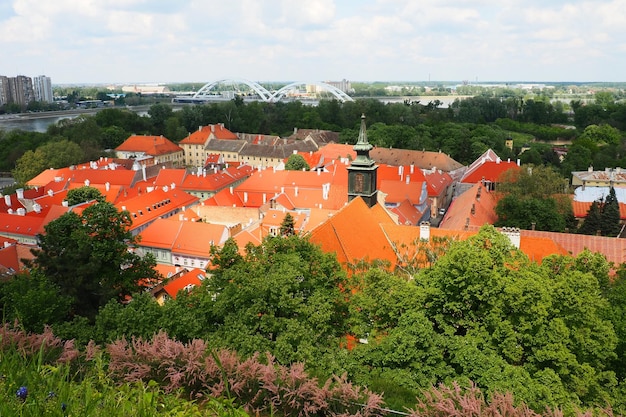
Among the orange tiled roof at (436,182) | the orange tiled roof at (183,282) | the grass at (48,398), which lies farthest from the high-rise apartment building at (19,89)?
the grass at (48,398)

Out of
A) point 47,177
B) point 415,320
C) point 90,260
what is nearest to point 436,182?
point 90,260

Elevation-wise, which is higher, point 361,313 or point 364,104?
point 364,104

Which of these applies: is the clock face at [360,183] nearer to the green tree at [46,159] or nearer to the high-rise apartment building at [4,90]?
the green tree at [46,159]

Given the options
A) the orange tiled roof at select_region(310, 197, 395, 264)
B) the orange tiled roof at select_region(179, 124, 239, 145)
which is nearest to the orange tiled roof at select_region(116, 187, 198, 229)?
the orange tiled roof at select_region(310, 197, 395, 264)

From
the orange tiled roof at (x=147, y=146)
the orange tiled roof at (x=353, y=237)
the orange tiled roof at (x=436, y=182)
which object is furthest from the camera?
the orange tiled roof at (x=147, y=146)

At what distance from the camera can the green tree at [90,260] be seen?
20.0m

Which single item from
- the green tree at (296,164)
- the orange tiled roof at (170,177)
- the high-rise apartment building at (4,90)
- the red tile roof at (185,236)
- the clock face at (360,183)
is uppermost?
the high-rise apartment building at (4,90)

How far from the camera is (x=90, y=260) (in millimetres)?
20438

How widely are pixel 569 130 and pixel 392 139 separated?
50700 mm

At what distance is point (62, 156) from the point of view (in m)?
64.9

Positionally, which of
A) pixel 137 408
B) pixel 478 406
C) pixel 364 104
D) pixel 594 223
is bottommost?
pixel 594 223

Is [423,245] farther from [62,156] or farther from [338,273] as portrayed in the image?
[62,156]

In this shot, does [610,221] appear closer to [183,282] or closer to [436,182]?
[436,182]

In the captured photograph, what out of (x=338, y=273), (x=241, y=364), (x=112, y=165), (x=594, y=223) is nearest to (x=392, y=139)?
(x=112, y=165)
